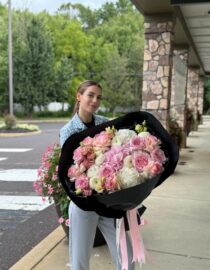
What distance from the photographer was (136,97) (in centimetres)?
4081

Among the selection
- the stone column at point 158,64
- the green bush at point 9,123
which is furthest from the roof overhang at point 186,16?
the green bush at point 9,123

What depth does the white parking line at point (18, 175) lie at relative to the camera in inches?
308

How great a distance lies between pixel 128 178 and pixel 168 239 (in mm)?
2337

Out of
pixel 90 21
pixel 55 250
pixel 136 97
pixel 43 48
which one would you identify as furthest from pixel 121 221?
pixel 90 21

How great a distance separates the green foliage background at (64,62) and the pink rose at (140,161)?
3075cm

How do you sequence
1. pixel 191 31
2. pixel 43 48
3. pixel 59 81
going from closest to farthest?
1. pixel 191 31
2. pixel 43 48
3. pixel 59 81

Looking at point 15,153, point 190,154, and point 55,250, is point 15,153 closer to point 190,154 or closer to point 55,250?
point 190,154

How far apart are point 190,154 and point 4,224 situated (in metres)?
6.90

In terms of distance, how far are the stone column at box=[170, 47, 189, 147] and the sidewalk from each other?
18.6 ft

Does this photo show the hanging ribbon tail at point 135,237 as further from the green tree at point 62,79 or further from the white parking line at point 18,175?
the green tree at point 62,79

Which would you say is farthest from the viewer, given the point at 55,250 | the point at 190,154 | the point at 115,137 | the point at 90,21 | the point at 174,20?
the point at 90,21

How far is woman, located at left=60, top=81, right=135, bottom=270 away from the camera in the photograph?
250 centimetres

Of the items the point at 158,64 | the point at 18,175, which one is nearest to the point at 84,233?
the point at 18,175

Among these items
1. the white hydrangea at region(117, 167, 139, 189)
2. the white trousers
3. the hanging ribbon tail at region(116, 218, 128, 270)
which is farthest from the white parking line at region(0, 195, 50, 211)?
the white hydrangea at region(117, 167, 139, 189)
